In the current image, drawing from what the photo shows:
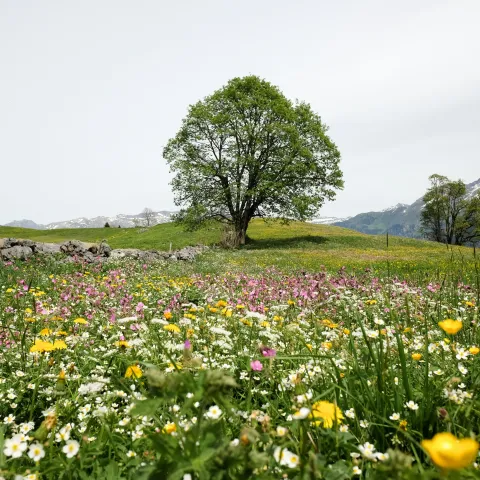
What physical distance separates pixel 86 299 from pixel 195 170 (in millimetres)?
32165

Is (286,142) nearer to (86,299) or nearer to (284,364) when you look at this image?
(86,299)

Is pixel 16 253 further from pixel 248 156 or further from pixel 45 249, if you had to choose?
pixel 248 156

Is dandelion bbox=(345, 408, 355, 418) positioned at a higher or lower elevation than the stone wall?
lower

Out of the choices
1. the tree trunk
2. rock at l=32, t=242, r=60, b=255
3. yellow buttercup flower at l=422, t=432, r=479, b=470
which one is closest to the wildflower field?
yellow buttercup flower at l=422, t=432, r=479, b=470

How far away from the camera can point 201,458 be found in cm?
123

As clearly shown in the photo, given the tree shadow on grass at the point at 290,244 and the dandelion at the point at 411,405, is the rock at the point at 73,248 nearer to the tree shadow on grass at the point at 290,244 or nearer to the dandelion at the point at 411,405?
the tree shadow on grass at the point at 290,244

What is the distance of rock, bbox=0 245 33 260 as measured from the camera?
1661cm

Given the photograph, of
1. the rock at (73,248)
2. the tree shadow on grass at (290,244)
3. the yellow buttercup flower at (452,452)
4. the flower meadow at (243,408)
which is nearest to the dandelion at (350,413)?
the flower meadow at (243,408)

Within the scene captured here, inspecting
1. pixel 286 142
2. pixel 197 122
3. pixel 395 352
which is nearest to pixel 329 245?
pixel 286 142

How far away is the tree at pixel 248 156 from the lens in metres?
37.9

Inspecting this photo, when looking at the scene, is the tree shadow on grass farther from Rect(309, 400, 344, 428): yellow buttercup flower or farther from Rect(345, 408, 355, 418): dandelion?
Rect(309, 400, 344, 428): yellow buttercup flower

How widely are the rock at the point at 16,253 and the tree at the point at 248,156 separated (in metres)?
20.0

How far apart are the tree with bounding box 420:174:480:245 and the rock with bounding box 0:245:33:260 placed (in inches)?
3045

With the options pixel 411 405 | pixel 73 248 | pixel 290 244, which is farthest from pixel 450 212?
pixel 411 405
